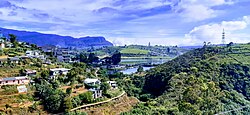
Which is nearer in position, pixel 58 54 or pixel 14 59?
pixel 14 59

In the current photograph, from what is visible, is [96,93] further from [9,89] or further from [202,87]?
[202,87]

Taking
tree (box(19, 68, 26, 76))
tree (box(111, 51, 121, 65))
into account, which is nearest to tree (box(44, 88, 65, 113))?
Answer: tree (box(19, 68, 26, 76))

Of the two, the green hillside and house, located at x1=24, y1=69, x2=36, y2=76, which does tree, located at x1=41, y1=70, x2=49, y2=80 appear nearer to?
house, located at x1=24, y1=69, x2=36, y2=76

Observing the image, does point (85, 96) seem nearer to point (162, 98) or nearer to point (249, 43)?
point (162, 98)

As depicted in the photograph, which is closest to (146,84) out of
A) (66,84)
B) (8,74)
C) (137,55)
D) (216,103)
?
(216,103)

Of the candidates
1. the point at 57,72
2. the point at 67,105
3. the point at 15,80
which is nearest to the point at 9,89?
the point at 15,80

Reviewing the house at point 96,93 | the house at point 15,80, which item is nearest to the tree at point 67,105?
the house at point 96,93

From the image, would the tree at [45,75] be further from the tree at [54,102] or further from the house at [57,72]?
the tree at [54,102]
